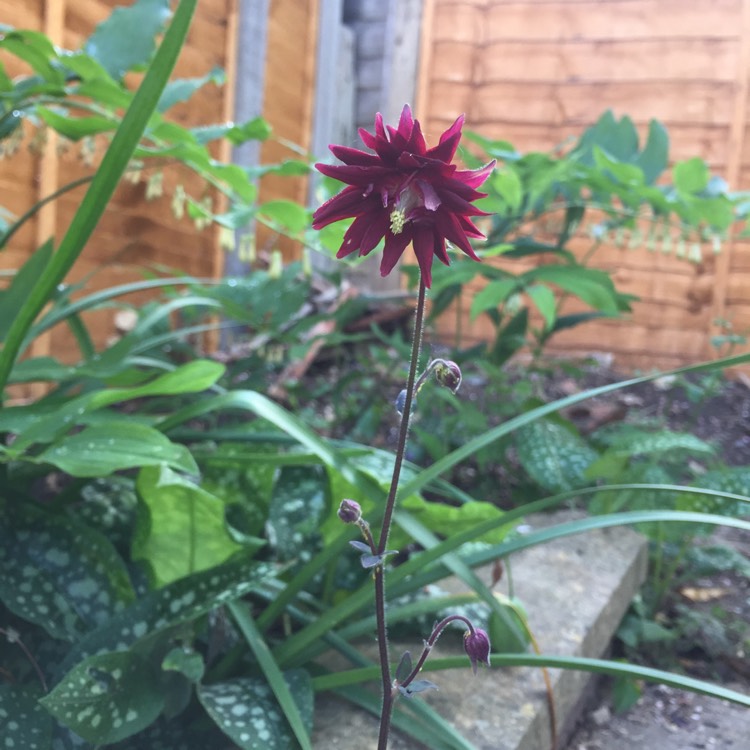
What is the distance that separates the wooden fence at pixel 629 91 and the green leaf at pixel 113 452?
2.85 m

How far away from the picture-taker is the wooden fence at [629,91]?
3432 mm

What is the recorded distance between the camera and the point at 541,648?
3.53ft

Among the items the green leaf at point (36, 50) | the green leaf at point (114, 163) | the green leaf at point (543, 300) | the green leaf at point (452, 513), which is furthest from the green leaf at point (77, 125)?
the green leaf at point (543, 300)

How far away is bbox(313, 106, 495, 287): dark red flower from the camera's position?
462 millimetres

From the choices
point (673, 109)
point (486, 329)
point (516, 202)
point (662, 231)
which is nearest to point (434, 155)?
point (516, 202)

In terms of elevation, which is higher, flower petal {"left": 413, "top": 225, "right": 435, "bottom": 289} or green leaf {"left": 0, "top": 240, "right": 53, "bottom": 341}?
flower petal {"left": 413, "top": 225, "right": 435, "bottom": 289}

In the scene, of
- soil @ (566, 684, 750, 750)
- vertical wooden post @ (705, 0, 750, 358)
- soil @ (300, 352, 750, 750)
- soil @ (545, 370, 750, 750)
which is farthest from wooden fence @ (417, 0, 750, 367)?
soil @ (566, 684, 750, 750)

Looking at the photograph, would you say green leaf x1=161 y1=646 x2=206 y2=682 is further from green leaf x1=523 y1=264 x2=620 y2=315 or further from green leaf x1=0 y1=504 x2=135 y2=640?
green leaf x1=523 y1=264 x2=620 y2=315

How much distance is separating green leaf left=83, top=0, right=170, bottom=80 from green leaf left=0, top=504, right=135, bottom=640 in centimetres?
69

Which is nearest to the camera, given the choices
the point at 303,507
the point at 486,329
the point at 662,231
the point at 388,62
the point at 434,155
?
the point at 434,155

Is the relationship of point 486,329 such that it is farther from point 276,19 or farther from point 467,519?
point 467,519

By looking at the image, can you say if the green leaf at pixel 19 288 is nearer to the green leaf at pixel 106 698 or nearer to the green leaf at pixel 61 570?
the green leaf at pixel 61 570

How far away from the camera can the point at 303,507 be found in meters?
1.08

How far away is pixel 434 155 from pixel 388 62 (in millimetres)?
3933
